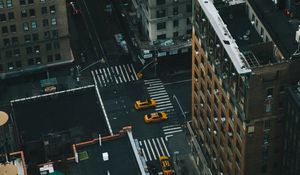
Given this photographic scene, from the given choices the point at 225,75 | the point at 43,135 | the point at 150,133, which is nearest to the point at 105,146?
the point at 43,135

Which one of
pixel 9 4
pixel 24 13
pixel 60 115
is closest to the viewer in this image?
pixel 60 115

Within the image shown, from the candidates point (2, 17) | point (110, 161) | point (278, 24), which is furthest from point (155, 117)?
point (278, 24)

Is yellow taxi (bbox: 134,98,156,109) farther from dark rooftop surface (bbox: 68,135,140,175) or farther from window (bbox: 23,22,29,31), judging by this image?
dark rooftop surface (bbox: 68,135,140,175)

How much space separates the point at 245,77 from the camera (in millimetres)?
131250

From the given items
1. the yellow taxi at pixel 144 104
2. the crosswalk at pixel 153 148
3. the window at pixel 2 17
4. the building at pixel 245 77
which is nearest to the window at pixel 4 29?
the window at pixel 2 17

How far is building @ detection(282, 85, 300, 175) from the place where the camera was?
13177 centimetres

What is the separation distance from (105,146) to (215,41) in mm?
29463

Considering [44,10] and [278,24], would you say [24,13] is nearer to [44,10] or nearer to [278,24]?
[44,10]

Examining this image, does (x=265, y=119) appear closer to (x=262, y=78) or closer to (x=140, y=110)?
(x=262, y=78)

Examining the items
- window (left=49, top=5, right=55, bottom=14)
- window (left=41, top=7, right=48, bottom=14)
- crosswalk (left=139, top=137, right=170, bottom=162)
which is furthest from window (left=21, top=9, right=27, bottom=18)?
crosswalk (left=139, top=137, right=170, bottom=162)

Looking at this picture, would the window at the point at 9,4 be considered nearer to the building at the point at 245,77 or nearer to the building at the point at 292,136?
the building at the point at 245,77

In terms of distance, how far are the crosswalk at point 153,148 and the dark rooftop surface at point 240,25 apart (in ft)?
154

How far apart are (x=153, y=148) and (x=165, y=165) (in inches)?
339

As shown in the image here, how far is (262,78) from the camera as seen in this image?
13112 centimetres
